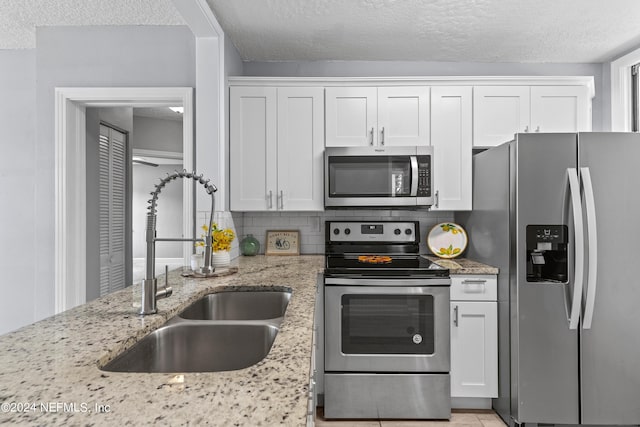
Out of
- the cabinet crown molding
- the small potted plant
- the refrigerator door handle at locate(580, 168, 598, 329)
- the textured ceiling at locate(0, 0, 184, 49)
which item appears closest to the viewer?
the refrigerator door handle at locate(580, 168, 598, 329)

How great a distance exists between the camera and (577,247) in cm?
211

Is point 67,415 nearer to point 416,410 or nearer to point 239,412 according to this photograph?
point 239,412

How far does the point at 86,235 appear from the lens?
3021 mm

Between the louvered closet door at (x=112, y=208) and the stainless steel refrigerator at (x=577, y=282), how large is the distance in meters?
3.11

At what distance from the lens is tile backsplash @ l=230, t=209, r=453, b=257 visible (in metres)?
3.18

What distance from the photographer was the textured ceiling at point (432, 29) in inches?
92.9

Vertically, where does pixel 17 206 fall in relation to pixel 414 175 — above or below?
below

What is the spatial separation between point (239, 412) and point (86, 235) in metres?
2.84

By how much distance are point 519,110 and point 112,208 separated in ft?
11.0

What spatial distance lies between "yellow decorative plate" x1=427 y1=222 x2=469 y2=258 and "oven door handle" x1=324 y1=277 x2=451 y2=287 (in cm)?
57

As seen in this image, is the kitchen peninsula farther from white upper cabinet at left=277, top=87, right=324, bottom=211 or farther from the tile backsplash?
the tile backsplash

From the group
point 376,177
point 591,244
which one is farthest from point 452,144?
point 591,244

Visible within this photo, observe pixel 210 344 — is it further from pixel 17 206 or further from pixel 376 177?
pixel 17 206

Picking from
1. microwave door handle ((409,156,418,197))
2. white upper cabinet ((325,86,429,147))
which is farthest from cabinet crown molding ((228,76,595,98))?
microwave door handle ((409,156,418,197))
